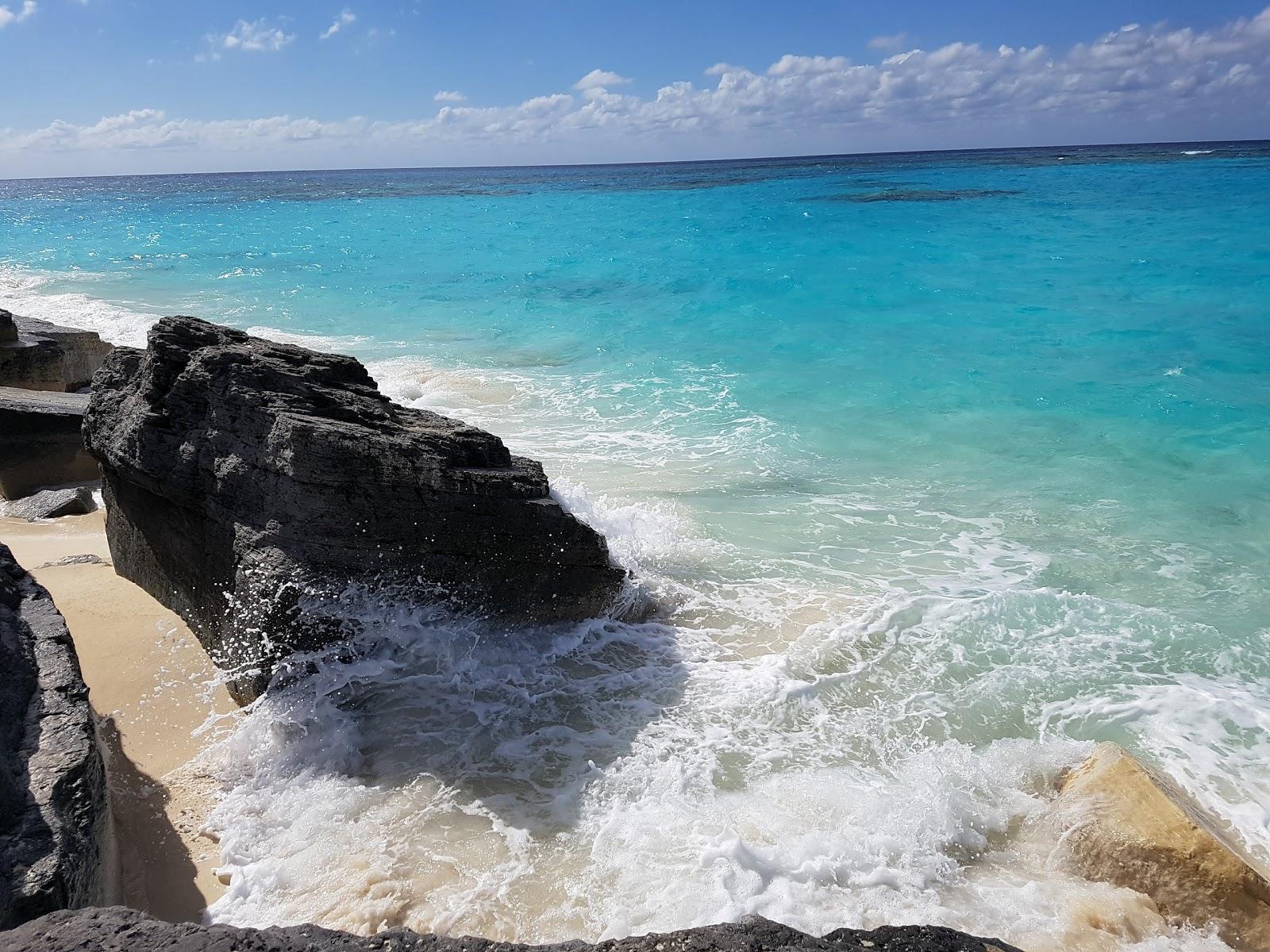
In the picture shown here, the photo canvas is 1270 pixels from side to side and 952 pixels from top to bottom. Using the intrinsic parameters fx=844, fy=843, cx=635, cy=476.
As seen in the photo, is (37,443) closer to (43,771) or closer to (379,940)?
(43,771)

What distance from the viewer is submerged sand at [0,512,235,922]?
11.5 feet

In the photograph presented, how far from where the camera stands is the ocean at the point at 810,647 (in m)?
3.54

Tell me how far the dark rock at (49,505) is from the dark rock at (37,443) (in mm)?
304

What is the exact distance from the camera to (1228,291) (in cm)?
1694

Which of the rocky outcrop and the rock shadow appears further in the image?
the rocky outcrop

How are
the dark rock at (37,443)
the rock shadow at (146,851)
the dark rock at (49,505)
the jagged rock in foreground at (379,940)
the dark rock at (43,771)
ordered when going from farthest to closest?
the dark rock at (37,443)
the dark rock at (49,505)
the rock shadow at (146,851)
the dark rock at (43,771)
the jagged rock in foreground at (379,940)

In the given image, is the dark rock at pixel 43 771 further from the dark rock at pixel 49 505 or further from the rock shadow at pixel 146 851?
the dark rock at pixel 49 505

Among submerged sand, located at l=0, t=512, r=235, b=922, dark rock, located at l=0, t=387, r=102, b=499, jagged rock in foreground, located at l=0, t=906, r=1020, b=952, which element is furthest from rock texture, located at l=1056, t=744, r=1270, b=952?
dark rock, located at l=0, t=387, r=102, b=499

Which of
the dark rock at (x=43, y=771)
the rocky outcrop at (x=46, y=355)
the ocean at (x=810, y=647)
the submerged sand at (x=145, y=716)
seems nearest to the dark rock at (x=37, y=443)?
the submerged sand at (x=145, y=716)

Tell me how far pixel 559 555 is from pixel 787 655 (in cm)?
150

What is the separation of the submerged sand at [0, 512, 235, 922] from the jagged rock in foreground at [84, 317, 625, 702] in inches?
7.7

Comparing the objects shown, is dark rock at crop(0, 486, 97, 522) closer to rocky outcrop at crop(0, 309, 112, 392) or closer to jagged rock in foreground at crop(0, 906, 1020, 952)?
rocky outcrop at crop(0, 309, 112, 392)

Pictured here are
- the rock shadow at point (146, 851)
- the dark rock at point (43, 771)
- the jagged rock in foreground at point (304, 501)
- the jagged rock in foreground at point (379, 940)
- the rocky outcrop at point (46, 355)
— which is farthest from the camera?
the rocky outcrop at point (46, 355)

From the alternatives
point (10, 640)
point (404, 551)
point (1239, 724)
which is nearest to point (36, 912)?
point (10, 640)
